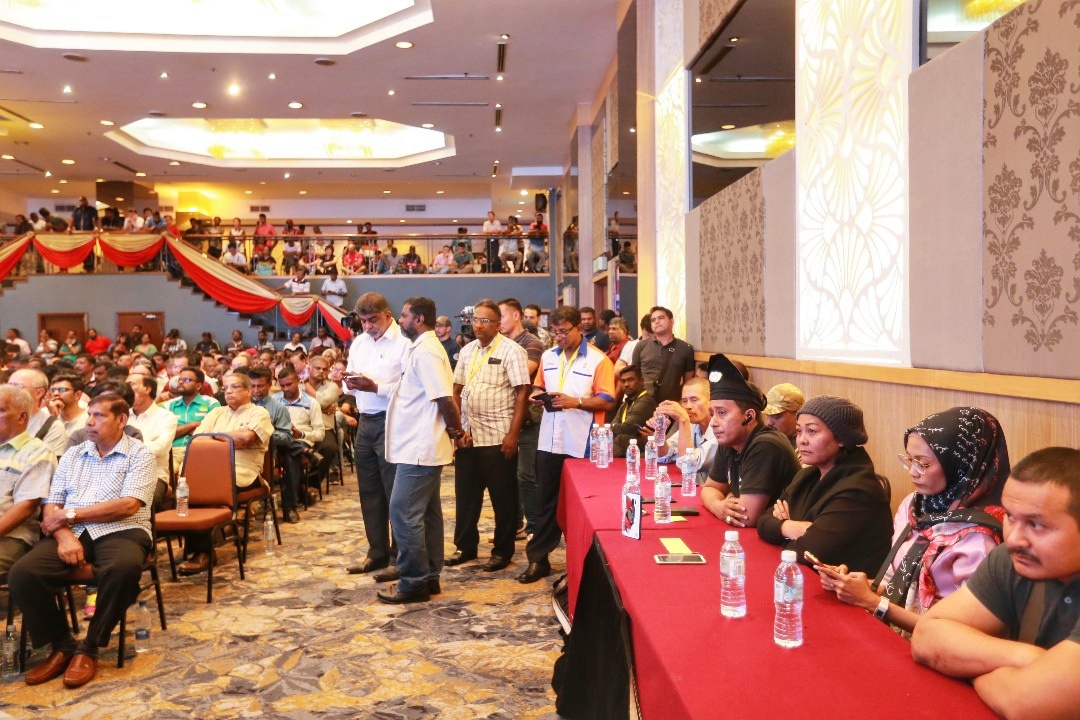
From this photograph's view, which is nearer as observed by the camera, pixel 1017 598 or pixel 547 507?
pixel 1017 598

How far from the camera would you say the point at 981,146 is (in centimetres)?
245

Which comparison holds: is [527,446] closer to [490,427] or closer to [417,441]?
[490,427]

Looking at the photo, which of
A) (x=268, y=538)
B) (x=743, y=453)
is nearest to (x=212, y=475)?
(x=268, y=538)

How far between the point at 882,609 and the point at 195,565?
4745 millimetres

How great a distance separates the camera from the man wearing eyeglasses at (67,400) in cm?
514

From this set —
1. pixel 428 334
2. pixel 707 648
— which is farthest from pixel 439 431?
pixel 707 648

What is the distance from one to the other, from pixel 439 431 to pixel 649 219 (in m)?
3.43

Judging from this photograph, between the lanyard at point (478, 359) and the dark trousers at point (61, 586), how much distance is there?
7.21ft

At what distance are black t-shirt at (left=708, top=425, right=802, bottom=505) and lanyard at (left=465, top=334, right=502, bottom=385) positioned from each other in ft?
7.53

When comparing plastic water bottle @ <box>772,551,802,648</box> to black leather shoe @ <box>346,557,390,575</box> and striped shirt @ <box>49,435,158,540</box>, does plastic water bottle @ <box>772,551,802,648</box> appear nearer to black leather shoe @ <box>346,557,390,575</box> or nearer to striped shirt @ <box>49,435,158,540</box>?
striped shirt @ <box>49,435,158,540</box>

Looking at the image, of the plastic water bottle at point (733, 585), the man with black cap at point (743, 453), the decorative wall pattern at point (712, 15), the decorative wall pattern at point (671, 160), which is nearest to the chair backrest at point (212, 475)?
the man with black cap at point (743, 453)

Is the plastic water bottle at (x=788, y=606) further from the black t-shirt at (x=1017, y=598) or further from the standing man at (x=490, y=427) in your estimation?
the standing man at (x=490, y=427)

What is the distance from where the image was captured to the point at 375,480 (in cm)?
529

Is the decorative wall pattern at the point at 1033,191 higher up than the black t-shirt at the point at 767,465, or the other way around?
the decorative wall pattern at the point at 1033,191
